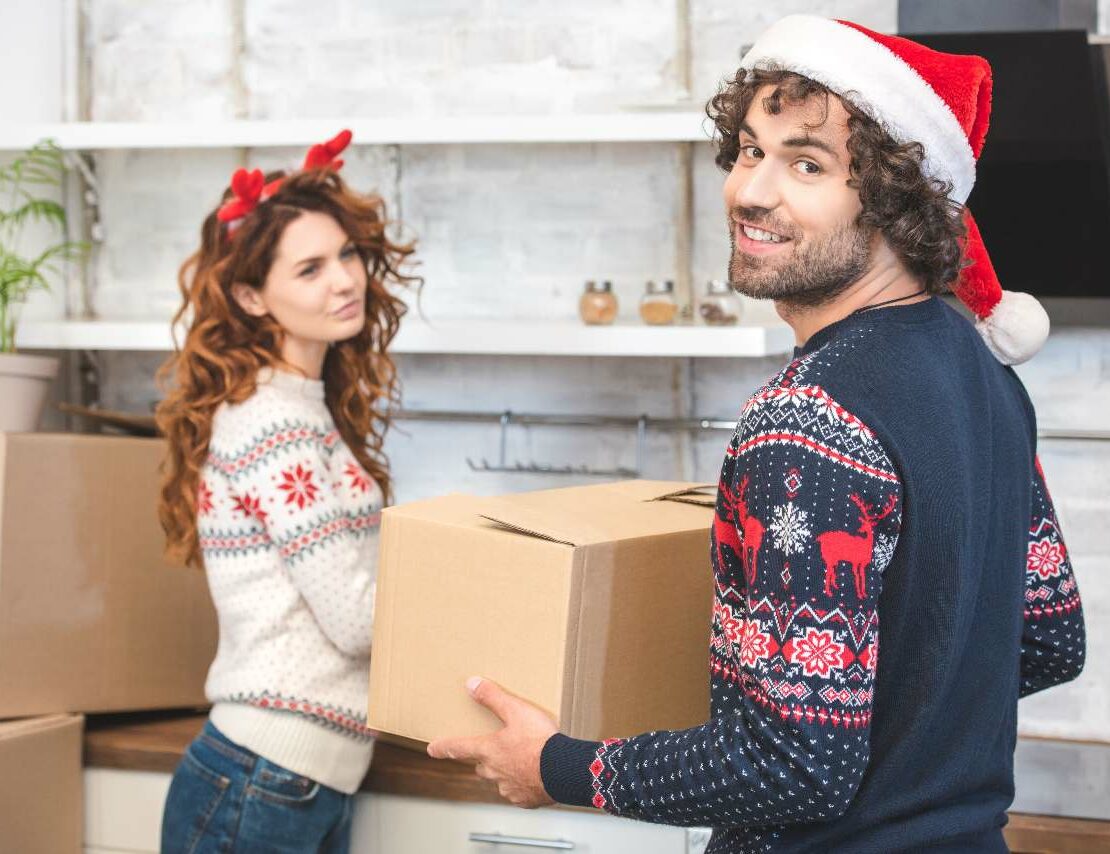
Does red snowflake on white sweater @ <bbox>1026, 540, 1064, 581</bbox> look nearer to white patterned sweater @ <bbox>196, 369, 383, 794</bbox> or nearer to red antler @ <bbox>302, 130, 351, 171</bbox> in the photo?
white patterned sweater @ <bbox>196, 369, 383, 794</bbox>

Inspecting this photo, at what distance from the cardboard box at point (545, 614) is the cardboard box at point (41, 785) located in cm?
101

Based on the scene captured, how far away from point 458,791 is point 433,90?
1.32 m

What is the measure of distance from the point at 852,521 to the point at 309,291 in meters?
1.14

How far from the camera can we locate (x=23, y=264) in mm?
2348

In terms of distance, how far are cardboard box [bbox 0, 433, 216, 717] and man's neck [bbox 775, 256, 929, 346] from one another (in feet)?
4.43

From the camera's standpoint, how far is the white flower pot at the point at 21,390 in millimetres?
2129

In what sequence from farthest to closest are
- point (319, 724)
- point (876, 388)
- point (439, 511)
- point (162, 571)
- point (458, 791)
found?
1. point (162, 571)
2. point (458, 791)
3. point (319, 724)
4. point (439, 511)
5. point (876, 388)

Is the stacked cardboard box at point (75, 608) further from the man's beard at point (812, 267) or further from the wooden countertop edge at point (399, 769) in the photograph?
the man's beard at point (812, 267)

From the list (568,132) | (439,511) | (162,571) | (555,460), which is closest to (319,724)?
(162,571)

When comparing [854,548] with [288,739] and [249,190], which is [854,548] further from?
[249,190]

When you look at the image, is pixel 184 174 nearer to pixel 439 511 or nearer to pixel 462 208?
pixel 462 208

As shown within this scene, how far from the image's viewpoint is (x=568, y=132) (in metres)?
2.18

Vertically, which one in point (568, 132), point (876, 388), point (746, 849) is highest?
point (568, 132)

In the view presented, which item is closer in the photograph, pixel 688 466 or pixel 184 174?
pixel 688 466
